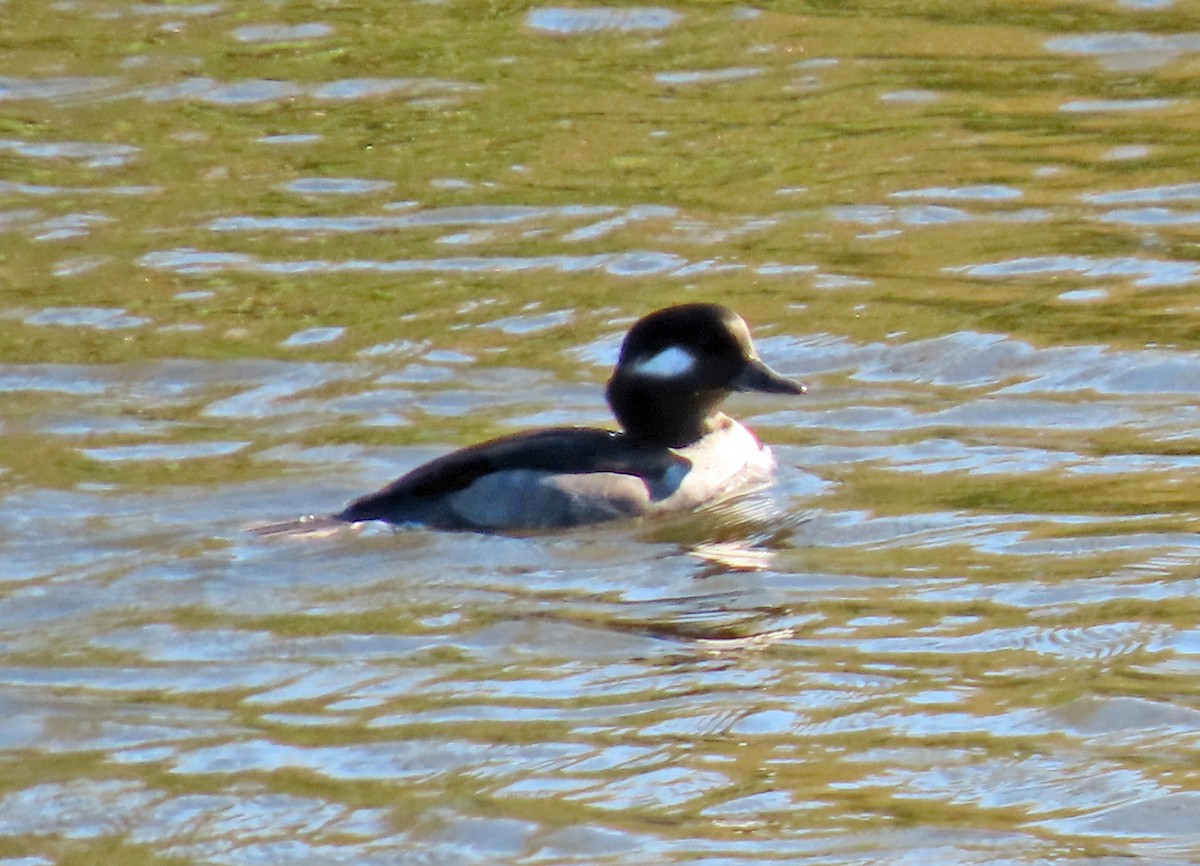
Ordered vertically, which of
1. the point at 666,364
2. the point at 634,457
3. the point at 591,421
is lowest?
the point at 591,421

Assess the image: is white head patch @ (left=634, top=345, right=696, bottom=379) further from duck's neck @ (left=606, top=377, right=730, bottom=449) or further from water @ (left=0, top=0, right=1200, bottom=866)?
water @ (left=0, top=0, right=1200, bottom=866)

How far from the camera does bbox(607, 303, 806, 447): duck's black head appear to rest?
382 inches

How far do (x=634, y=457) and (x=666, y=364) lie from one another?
41 cm

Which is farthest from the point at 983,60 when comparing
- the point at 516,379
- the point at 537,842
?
the point at 537,842

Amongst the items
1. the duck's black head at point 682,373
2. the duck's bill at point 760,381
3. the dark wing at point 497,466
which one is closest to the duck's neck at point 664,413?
the duck's black head at point 682,373

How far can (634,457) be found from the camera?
31.2ft

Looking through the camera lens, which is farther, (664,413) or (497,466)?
(664,413)

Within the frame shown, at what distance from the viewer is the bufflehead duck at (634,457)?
353 inches

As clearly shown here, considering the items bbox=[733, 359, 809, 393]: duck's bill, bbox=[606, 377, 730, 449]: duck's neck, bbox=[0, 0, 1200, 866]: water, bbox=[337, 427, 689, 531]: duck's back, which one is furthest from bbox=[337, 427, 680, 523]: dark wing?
bbox=[733, 359, 809, 393]: duck's bill

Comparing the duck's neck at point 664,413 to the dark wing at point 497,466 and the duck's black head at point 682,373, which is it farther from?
the dark wing at point 497,466

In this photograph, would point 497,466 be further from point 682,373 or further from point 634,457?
point 682,373

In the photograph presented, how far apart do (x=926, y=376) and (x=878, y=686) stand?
148 inches

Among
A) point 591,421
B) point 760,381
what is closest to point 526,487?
point 760,381

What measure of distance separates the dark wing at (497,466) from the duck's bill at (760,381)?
543mm
